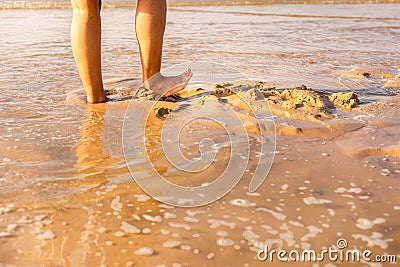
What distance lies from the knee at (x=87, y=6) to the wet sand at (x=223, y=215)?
0.78 metres

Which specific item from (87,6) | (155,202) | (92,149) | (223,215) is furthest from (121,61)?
(223,215)

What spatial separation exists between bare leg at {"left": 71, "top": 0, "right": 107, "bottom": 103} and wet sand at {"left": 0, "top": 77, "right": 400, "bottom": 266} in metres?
0.61

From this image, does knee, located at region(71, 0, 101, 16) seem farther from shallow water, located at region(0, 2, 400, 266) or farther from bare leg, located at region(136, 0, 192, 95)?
shallow water, located at region(0, 2, 400, 266)

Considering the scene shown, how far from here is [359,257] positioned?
106 centimetres

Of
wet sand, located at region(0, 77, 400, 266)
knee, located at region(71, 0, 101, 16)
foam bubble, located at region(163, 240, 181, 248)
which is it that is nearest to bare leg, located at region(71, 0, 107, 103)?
knee, located at region(71, 0, 101, 16)

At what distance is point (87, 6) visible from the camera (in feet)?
7.17

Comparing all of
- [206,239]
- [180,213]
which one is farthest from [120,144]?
[206,239]

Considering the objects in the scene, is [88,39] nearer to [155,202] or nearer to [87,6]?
[87,6]

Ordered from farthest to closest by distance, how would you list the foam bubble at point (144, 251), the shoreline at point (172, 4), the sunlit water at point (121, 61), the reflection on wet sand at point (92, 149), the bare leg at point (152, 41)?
the shoreline at point (172, 4) < the bare leg at point (152, 41) < the sunlit water at point (121, 61) < the reflection on wet sand at point (92, 149) < the foam bubble at point (144, 251)

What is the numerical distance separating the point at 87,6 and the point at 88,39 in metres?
0.16

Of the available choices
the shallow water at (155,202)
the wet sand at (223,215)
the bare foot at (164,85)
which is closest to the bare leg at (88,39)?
the shallow water at (155,202)

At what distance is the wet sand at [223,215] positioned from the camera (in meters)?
1.07

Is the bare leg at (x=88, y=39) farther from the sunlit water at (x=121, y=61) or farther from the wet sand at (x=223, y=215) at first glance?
the wet sand at (x=223, y=215)

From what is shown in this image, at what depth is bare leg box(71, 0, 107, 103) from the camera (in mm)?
2205
